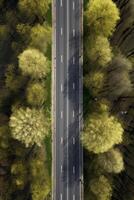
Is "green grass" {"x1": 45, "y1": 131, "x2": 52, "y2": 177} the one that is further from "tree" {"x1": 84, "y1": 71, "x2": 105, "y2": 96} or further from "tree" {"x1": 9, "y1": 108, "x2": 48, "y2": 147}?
"tree" {"x1": 84, "y1": 71, "x2": 105, "y2": 96}

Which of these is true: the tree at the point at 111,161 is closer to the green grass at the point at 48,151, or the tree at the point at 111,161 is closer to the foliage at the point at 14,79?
the green grass at the point at 48,151

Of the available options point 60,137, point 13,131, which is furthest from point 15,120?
point 60,137

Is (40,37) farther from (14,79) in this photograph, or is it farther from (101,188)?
(101,188)

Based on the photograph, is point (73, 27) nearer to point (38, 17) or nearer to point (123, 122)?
point (38, 17)

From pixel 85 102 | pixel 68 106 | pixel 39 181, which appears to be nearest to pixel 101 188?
pixel 39 181

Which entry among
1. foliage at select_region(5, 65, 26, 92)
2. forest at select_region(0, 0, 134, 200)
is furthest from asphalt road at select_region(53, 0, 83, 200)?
foliage at select_region(5, 65, 26, 92)
